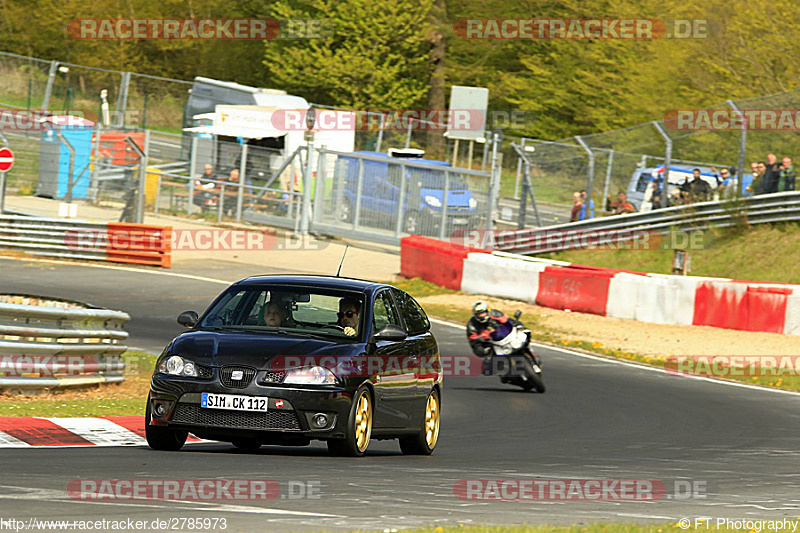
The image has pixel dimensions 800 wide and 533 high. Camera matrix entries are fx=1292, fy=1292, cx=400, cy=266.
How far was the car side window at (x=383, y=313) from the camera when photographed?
10.2m

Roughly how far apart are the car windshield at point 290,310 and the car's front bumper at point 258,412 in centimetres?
84

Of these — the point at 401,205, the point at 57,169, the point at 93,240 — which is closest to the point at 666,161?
the point at 401,205

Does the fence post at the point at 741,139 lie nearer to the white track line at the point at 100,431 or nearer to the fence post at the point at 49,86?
the white track line at the point at 100,431

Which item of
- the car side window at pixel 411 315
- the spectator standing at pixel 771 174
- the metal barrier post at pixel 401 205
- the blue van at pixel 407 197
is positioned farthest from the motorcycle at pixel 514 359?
the metal barrier post at pixel 401 205

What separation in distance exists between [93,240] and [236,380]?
2031 cm

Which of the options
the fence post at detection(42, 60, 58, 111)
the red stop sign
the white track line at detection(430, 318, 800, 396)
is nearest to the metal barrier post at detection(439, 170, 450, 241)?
the white track line at detection(430, 318, 800, 396)

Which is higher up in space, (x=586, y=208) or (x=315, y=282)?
(x=586, y=208)

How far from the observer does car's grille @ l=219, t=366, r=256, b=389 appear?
9039mm

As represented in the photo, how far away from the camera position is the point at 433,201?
33.2 m

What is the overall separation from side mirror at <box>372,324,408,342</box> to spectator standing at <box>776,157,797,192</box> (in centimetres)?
1842

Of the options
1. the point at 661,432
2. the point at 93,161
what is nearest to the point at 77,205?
the point at 93,161

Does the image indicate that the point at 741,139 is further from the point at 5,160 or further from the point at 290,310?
the point at 290,310

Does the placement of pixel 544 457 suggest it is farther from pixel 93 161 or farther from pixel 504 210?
pixel 93 161

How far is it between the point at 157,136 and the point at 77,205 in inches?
205
